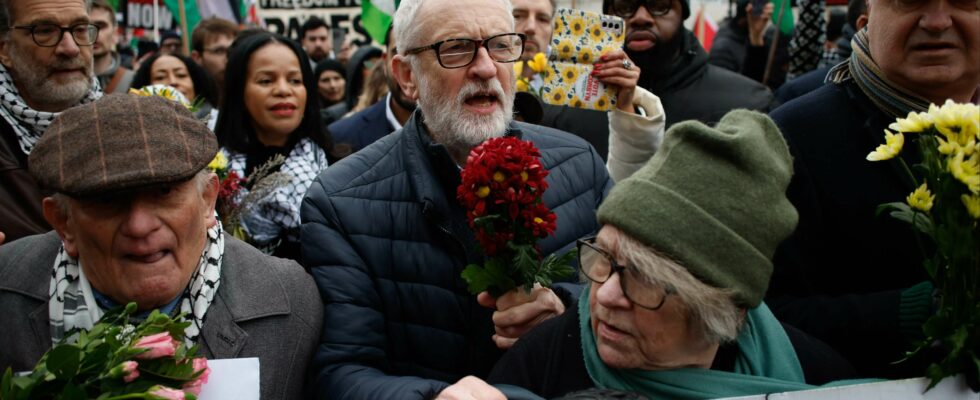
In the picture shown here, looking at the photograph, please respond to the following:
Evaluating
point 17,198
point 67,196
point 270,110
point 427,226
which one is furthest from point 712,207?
point 270,110

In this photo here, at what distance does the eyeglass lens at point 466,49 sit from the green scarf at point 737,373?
962mm

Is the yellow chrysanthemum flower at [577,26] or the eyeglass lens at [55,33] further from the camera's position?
the eyeglass lens at [55,33]

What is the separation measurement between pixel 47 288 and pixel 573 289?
155 centimetres

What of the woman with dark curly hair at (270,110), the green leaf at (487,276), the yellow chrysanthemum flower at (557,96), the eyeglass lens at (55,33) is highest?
the eyeglass lens at (55,33)

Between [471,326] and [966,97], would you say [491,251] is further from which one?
[966,97]

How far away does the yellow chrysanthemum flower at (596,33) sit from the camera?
4.31m

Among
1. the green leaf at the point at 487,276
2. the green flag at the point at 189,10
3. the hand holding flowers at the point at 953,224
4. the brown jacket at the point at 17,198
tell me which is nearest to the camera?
the hand holding flowers at the point at 953,224

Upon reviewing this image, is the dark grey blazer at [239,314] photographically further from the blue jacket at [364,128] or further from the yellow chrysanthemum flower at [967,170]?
the blue jacket at [364,128]

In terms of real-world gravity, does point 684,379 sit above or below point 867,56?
below

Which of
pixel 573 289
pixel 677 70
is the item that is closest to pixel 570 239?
pixel 573 289

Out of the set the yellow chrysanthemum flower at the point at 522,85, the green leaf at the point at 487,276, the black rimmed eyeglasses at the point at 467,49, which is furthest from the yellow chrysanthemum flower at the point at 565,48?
the green leaf at the point at 487,276

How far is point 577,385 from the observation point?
2.84 metres

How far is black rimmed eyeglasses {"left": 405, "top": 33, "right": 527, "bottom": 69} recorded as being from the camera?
3508 mm

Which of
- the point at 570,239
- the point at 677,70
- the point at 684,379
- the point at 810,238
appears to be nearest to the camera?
the point at 684,379
